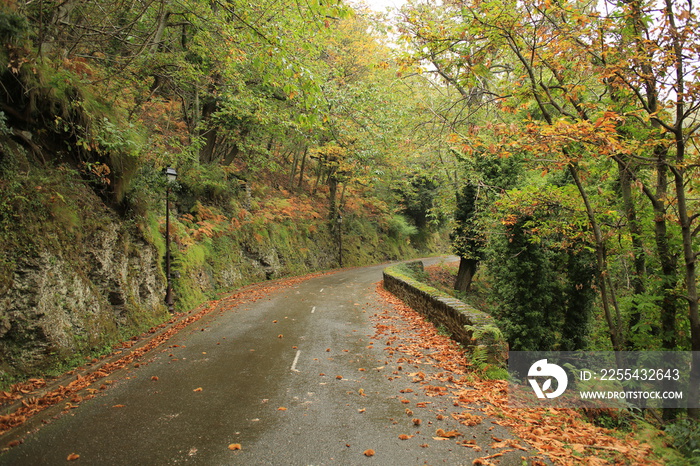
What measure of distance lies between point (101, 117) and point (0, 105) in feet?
5.55

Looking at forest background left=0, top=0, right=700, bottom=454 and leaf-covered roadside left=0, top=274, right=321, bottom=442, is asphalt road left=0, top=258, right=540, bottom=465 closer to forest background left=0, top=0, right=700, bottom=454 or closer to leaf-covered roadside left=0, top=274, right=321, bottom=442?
leaf-covered roadside left=0, top=274, right=321, bottom=442

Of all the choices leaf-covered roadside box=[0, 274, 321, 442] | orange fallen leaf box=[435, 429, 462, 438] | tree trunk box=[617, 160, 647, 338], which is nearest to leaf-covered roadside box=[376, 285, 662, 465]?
orange fallen leaf box=[435, 429, 462, 438]

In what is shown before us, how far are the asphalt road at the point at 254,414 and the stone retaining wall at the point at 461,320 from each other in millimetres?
1280

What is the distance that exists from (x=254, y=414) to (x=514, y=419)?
3.51m

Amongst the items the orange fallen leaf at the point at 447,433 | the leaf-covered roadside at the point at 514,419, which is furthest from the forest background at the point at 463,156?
the orange fallen leaf at the point at 447,433

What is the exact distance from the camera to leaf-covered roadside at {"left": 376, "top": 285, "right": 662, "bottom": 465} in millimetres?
3905

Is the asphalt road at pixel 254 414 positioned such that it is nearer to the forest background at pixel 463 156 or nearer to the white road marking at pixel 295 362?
the white road marking at pixel 295 362

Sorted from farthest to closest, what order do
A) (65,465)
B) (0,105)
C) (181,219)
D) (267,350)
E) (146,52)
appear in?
(181,219) < (146,52) < (267,350) < (0,105) < (65,465)

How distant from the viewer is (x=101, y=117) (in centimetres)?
788

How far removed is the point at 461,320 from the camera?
26.0 ft

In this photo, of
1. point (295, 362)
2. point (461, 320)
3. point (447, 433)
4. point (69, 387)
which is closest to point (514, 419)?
point (447, 433)

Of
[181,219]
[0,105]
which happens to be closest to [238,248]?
[181,219]

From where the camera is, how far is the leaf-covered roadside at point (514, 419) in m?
3.91

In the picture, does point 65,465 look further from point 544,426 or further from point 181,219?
point 181,219
